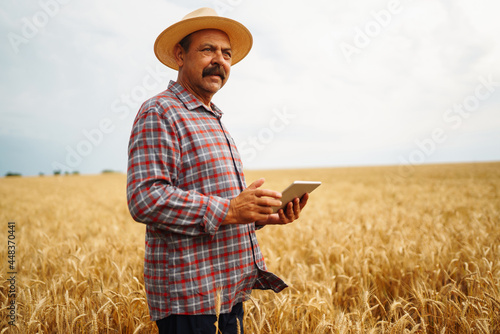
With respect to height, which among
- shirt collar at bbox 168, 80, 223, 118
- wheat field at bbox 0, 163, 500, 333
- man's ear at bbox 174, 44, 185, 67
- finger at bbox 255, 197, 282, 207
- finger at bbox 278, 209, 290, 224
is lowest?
wheat field at bbox 0, 163, 500, 333

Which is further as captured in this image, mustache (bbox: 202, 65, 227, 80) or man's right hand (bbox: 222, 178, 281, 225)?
mustache (bbox: 202, 65, 227, 80)

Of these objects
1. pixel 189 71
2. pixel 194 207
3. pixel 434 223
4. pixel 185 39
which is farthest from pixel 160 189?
pixel 434 223

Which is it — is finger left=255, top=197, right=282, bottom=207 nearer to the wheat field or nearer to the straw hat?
the wheat field

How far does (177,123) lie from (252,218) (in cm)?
62

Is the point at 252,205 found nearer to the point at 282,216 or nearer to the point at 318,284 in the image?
the point at 282,216

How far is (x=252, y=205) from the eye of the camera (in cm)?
140

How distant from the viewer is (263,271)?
5.89 ft

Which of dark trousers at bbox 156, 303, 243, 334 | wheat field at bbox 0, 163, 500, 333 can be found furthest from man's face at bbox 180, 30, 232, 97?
wheat field at bbox 0, 163, 500, 333

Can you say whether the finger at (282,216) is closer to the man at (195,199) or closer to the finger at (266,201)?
the man at (195,199)

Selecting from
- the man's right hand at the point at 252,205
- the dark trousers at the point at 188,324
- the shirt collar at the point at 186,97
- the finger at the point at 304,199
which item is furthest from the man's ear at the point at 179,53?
the dark trousers at the point at 188,324

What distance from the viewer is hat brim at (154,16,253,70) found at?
1.83 meters

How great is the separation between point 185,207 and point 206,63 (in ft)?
2.85

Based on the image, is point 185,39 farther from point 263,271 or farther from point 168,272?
point 263,271

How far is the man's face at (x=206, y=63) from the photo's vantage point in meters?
1.79
